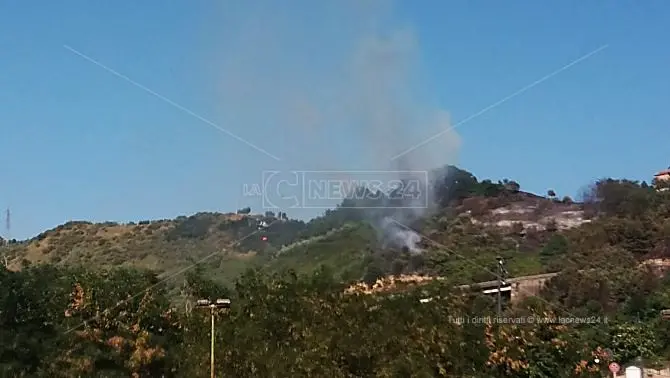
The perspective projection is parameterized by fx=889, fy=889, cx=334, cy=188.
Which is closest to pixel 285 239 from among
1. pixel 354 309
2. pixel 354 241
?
pixel 354 241

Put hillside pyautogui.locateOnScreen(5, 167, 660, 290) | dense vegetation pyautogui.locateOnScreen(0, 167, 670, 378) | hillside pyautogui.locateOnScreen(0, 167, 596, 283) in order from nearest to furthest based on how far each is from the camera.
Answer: dense vegetation pyautogui.locateOnScreen(0, 167, 670, 378) → hillside pyautogui.locateOnScreen(5, 167, 660, 290) → hillside pyautogui.locateOnScreen(0, 167, 596, 283)

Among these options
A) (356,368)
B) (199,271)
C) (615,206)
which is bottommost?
(356,368)

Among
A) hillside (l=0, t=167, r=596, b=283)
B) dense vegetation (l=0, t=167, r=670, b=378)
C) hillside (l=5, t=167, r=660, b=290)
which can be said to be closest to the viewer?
dense vegetation (l=0, t=167, r=670, b=378)

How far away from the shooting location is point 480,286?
113 ft

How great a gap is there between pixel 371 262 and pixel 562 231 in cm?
1246

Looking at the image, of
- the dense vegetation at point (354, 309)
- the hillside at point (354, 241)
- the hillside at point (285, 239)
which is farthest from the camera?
the hillside at point (285, 239)

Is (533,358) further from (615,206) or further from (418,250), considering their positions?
(615,206)

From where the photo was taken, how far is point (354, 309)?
797 inches

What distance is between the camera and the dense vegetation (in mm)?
18500

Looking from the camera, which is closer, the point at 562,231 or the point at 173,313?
the point at 173,313

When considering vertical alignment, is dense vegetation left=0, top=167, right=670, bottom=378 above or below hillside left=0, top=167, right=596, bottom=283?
below

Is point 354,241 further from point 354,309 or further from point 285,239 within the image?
point 354,309

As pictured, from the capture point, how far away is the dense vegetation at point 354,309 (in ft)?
60.7

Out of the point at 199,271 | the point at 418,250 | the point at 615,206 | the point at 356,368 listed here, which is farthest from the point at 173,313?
the point at 615,206
